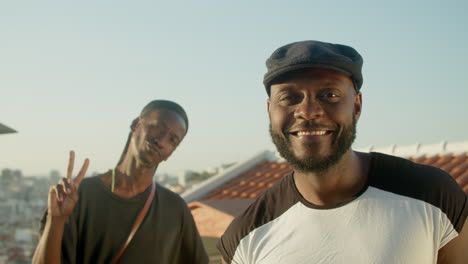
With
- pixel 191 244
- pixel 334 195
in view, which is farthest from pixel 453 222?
pixel 191 244

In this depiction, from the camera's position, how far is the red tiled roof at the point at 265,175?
265 inches

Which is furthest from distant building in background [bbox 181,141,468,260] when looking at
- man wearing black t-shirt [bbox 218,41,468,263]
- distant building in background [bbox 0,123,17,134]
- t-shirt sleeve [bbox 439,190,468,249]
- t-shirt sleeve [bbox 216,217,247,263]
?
t-shirt sleeve [bbox 439,190,468,249]

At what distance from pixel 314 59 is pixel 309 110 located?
0.21 m

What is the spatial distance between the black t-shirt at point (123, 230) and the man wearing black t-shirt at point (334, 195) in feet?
2.19

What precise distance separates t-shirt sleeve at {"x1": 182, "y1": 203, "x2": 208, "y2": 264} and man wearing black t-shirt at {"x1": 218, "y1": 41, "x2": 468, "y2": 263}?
76 centimetres

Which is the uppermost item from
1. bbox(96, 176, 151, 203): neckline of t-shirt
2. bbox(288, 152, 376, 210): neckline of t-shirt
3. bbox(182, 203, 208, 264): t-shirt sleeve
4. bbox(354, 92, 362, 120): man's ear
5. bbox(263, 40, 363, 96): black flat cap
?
bbox(263, 40, 363, 96): black flat cap

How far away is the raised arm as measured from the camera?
2.35m

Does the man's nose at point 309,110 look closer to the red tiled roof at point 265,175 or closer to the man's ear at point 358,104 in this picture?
the man's ear at point 358,104

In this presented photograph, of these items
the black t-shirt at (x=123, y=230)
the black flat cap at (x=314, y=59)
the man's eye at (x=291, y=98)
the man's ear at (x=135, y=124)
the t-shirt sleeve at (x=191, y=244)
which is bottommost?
the t-shirt sleeve at (x=191, y=244)

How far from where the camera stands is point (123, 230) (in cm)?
262

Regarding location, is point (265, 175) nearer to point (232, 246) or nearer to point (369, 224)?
point (232, 246)

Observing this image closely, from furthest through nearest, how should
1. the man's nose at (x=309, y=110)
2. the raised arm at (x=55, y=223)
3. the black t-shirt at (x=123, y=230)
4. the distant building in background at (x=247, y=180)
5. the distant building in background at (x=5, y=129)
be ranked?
the distant building in background at (x=247, y=180)
the distant building in background at (x=5, y=129)
the black t-shirt at (x=123, y=230)
the raised arm at (x=55, y=223)
the man's nose at (x=309, y=110)

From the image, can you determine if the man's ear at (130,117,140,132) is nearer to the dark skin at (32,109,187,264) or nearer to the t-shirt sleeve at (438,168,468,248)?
the dark skin at (32,109,187,264)

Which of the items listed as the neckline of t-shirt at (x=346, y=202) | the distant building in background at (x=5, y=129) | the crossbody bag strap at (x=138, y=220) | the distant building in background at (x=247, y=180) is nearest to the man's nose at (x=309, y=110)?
the neckline of t-shirt at (x=346, y=202)
